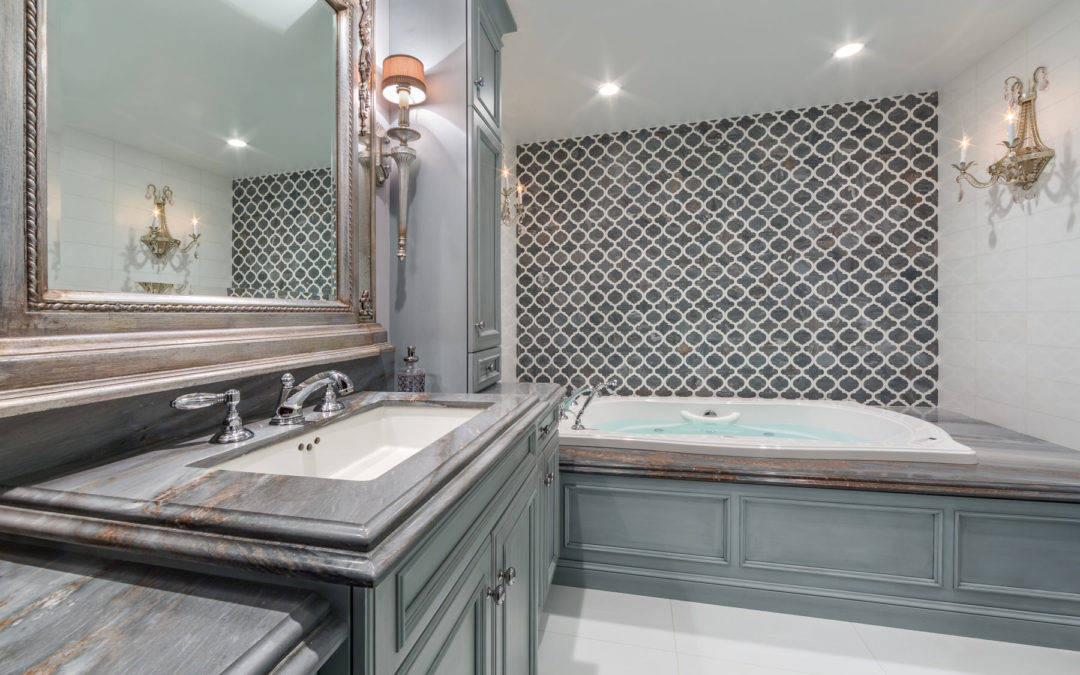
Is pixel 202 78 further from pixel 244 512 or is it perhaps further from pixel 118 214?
pixel 244 512

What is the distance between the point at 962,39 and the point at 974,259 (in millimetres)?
1181

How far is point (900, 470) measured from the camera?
1808 mm

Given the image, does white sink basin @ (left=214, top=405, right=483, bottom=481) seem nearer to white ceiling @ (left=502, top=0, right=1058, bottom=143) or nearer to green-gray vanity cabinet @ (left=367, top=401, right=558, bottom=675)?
green-gray vanity cabinet @ (left=367, top=401, right=558, bottom=675)

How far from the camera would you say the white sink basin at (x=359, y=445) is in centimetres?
99

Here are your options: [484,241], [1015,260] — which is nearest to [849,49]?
[1015,260]

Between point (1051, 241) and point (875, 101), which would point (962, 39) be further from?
point (1051, 241)

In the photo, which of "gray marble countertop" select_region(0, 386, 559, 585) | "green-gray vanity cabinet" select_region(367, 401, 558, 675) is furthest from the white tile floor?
"gray marble countertop" select_region(0, 386, 559, 585)

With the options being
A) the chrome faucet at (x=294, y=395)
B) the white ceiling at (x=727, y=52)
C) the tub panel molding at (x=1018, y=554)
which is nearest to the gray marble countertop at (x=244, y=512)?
the chrome faucet at (x=294, y=395)

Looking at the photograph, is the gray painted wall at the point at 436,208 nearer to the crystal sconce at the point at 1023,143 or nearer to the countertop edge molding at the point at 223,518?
the countertop edge molding at the point at 223,518

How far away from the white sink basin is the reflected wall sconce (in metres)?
0.69

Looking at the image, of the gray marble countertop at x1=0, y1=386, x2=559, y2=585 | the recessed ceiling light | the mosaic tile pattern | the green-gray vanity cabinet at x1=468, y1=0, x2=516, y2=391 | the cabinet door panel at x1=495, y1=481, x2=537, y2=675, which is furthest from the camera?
the recessed ceiling light

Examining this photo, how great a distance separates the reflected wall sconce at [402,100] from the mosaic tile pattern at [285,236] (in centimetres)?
26

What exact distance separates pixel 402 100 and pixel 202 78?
2.28 feet

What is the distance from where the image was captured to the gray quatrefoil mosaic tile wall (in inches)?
119
